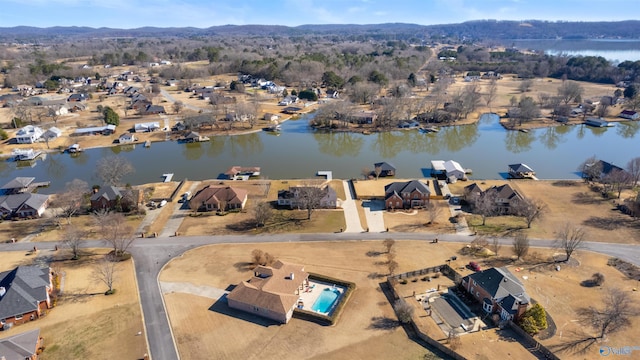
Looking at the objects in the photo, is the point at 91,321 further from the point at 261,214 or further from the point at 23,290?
the point at 261,214

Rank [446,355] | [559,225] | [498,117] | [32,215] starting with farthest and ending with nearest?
[498,117] → [32,215] → [559,225] → [446,355]

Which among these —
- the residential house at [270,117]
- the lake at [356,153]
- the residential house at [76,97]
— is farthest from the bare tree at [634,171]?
the residential house at [76,97]

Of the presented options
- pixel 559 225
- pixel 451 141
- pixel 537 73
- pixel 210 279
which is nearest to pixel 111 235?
pixel 210 279

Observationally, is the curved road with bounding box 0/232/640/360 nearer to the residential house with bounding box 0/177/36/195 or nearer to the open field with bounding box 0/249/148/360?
the open field with bounding box 0/249/148/360

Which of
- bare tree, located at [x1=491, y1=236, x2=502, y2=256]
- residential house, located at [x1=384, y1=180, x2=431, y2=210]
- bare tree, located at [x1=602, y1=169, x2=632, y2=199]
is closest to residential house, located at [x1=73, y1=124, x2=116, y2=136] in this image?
residential house, located at [x1=384, y1=180, x2=431, y2=210]

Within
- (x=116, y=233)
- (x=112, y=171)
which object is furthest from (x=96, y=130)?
(x=116, y=233)

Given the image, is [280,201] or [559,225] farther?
[280,201]

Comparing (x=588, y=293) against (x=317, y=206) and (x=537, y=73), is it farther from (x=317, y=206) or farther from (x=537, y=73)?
(x=537, y=73)

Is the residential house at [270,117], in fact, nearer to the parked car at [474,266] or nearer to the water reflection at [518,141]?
the water reflection at [518,141]
